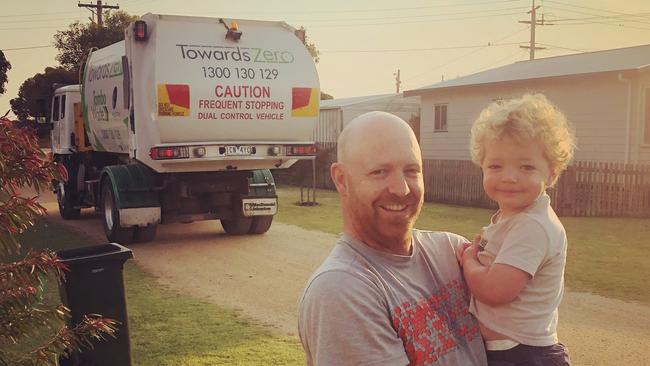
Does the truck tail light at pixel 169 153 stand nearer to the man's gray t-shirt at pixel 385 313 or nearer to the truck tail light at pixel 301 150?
the truck tail light at pixel 301 150

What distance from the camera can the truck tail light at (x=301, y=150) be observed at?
11.9 metres

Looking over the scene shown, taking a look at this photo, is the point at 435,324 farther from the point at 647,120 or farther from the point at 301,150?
the point at 647,120

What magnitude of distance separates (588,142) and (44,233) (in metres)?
15.9

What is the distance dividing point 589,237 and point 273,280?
22.6 ft

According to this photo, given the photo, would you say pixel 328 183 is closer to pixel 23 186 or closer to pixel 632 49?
pixel 632 49

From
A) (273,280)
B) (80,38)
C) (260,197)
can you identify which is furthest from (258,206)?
(80,38)

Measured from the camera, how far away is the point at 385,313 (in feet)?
6.53

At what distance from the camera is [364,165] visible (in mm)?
2131

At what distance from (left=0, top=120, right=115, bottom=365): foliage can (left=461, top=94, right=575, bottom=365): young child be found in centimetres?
246

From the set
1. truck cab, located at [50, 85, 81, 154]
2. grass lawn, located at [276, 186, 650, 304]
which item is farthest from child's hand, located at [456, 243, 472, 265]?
truck cab, located at [50, 85, 81, 154]

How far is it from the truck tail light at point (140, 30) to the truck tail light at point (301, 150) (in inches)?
128

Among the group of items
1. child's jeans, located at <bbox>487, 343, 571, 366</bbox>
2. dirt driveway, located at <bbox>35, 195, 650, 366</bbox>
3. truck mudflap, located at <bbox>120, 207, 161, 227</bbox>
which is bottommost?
dirt driveway, located at <bbox>35, 195, 650, 366</bbox>

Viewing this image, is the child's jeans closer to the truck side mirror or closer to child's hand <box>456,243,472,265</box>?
child's hand <box>456,243,472,265</box>

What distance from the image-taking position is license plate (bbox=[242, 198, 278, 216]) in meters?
12.2
